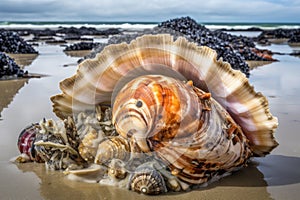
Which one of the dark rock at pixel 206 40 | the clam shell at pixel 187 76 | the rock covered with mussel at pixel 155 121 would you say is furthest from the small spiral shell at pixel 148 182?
the dark rock at pixel 206 40

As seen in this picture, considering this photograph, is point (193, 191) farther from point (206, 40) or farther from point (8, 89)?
point (206, 40)

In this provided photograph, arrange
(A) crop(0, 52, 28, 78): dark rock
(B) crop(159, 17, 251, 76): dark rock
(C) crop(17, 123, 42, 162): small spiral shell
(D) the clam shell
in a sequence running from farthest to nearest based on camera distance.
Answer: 1. (B) crop(159, 17, 251, 76): dark rock
2. (A) crop(0, 52, 28, 78): dark rock
3. (C) crop(17, 123, 42, 162): small spiral shell
4. (D) the clam shell

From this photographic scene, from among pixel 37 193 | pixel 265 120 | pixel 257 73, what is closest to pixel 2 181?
pixel 37 193

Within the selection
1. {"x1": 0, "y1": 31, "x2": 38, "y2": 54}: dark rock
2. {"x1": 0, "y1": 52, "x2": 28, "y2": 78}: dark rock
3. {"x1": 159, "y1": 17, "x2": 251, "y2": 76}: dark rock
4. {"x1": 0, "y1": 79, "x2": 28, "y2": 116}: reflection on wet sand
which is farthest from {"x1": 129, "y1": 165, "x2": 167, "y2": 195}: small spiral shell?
{"x1": 0, "y1": 31, "x2": 38, "y2": 54}: dark rock

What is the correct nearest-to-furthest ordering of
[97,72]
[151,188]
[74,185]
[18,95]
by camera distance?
[151,188] → [74,185] → [97,72] → [18,95]

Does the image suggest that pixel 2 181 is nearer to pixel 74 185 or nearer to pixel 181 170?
pixel 74 185

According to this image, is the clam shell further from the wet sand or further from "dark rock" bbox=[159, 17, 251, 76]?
"dark rock" bbox=[159, 17, 251, 76]
